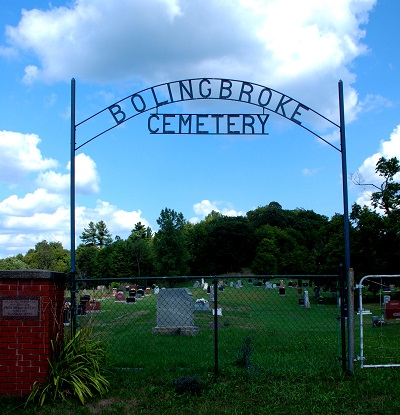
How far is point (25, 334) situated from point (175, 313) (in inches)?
327

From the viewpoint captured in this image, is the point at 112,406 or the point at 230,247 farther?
the point at 230,247

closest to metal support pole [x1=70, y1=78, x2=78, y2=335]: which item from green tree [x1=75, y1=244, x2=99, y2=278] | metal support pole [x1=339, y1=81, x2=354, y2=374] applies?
metal support pole [x1=339, y1=81, x2=354, y2=374]

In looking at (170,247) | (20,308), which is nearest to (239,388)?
(20,308)

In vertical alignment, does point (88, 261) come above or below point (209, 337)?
above

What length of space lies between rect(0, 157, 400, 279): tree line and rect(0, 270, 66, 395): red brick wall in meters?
24.7

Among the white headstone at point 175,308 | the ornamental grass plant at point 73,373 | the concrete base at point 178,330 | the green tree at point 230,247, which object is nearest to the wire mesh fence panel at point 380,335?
the ornamental grass plant at point 73,373

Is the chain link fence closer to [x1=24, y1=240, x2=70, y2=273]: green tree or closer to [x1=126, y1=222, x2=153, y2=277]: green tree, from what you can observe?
[x1=126, y1=222, x2=153, y2=277]: green tree

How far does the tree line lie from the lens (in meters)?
30.5

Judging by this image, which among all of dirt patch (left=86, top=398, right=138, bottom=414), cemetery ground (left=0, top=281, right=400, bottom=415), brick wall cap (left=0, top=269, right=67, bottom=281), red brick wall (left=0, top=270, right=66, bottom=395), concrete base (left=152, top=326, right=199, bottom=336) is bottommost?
concrete base (left=152, top=326, right=199, bottom=336)

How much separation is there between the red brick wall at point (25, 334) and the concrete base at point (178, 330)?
24.2 ft

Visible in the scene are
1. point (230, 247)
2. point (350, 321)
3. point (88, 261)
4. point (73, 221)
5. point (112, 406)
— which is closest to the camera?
point (112, 406)

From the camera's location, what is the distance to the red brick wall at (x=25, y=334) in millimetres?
6684

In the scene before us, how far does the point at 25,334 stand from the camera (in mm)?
6730

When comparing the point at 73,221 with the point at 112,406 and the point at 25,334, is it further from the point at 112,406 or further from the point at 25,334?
the point at 112,406
